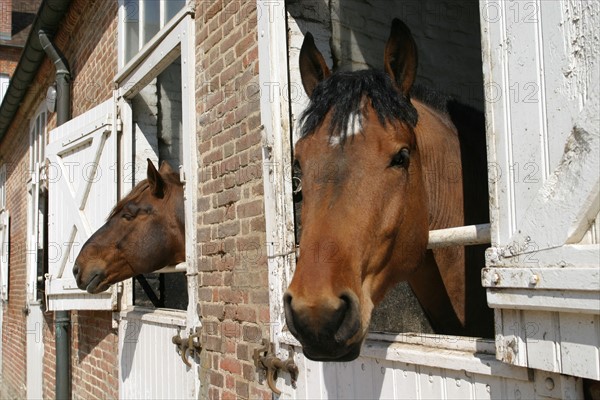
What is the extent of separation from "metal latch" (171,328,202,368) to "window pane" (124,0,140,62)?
2.69 metres

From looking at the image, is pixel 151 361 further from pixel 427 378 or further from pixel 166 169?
pixel 427 378

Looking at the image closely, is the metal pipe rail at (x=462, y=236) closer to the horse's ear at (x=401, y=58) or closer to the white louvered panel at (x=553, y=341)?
the white louvered panel at (x=553, y=341)

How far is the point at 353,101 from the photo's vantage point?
7.02ft

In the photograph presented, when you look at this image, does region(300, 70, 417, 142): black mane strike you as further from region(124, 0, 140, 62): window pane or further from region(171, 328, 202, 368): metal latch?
region(124, 0, 140, 62): window pane

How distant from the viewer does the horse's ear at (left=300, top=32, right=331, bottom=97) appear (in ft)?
8.44

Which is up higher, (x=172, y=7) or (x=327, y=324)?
(x=172, y=7)

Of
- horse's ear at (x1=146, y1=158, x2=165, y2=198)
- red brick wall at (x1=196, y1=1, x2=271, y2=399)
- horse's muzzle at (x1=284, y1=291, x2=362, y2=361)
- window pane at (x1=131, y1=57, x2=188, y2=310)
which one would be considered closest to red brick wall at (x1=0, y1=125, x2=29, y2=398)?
window pane at (x1=131, y1=57, x2=188, y2=310)

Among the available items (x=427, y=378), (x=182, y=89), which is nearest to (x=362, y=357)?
(x=427, y=378)

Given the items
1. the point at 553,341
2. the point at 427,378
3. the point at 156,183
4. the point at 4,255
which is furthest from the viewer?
the point at 4,255

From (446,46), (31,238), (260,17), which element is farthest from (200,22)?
(31,238)

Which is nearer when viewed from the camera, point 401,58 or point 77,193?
point 401,58

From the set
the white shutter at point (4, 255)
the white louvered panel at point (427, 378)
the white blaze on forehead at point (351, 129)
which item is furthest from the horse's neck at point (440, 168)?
the white shutter at point (4, 255)

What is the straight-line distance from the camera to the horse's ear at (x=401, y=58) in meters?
2.31

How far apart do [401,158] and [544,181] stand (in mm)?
530
